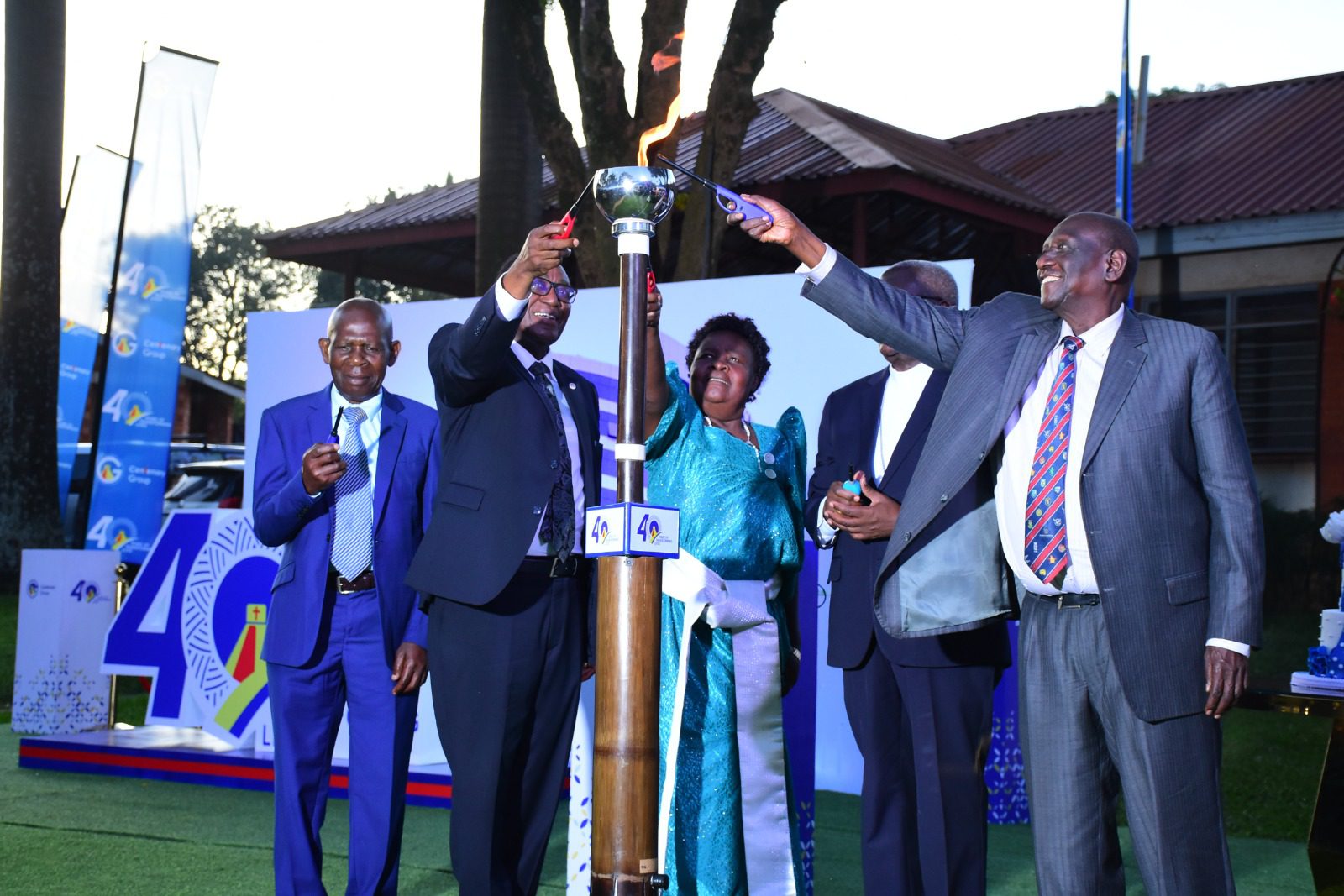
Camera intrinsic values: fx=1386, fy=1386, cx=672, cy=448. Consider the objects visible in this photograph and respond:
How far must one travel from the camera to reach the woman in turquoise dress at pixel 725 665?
3.80m

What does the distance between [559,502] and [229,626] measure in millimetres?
3947

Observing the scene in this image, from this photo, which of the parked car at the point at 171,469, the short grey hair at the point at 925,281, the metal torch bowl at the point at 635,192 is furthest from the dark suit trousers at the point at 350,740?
the parked car at the point at 171,469

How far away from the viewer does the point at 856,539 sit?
4117 millimetres

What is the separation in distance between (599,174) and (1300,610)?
47.5 ft

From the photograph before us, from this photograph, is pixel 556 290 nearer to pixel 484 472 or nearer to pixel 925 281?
pixel 484 472

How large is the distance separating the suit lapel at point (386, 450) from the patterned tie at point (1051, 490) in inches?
80.1

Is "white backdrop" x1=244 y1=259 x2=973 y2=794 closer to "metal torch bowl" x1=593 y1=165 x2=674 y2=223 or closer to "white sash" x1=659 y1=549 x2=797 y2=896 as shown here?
"white sash" x1=659 y1=549 x2=797 y2=896

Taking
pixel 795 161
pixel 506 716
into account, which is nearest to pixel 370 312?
pixel 506 716

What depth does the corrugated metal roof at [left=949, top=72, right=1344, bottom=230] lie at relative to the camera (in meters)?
16.3

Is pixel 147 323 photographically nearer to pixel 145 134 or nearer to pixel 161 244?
pixel 161 244

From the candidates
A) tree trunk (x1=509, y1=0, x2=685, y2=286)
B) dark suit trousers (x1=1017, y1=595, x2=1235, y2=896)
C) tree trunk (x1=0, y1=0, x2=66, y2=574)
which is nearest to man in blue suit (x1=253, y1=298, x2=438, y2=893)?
dark suit trousers (x1=1017, y1=595, x2=1235, y2=896)

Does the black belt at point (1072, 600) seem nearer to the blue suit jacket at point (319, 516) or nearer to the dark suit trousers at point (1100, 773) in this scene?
the dark suit trousers at point (1100, 773)

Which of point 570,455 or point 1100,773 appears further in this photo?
point 570,455

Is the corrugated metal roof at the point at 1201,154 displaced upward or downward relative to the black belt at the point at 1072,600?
upward
